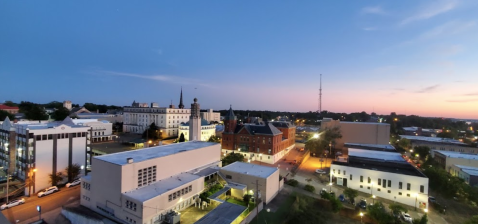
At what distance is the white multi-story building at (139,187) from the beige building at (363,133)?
138 feet

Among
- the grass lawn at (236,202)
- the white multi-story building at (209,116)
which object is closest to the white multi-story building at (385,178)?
the grass lawn at (236,202)

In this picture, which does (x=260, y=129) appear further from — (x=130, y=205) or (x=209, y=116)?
(x=209, y=116)

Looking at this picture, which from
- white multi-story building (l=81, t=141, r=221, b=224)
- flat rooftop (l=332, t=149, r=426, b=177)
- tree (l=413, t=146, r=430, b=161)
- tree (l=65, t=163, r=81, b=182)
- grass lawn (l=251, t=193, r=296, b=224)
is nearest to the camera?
white multi-story building (l=81, t=141, r=221, b=224)

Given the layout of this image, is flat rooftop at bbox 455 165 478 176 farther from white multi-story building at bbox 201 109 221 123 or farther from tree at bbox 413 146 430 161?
white multi-story building at bbox 201 109 221 123

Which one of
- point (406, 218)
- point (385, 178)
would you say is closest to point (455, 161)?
point (385, 178)

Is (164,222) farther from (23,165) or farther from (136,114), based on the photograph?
(136,114)

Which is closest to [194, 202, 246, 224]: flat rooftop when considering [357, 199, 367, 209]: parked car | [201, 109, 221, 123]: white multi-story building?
[357, 199, 367, 209]: parked car

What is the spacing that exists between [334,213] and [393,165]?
13.9 metres

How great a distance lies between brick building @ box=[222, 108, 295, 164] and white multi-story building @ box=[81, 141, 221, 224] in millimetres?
18656

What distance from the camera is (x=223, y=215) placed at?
1730 cm

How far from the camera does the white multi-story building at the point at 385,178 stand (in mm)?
24141

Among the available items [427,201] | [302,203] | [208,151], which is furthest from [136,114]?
[427,201]

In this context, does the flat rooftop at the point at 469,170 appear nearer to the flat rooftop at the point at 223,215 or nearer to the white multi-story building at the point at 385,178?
the white multi-story building at the point at 385,178

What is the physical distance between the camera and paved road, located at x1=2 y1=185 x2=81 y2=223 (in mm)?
19391
